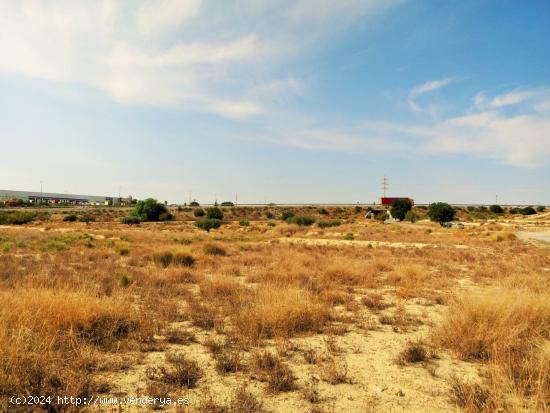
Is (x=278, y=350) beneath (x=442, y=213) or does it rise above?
beneath

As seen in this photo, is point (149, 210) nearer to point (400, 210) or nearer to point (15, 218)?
point (15, 218)

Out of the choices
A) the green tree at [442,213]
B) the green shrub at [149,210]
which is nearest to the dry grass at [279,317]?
the green tree at [442,213]

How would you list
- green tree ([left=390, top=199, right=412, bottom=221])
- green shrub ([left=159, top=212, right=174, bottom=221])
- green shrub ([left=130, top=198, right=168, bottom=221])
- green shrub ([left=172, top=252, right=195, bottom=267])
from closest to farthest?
green shrub ([left=172, top=252, right=195, bottom=267])
green shrub ([left=130, top=198, right=168, bottom=221])
green shrub ([left=159, top=212, right=174, bottom=221])
green tree ([left=390, top=199, right=412, bottom=221])

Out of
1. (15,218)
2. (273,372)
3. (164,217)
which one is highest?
(273,372)

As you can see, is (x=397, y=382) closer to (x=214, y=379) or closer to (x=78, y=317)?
(x=214, y=379)

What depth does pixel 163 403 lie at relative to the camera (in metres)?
4.44

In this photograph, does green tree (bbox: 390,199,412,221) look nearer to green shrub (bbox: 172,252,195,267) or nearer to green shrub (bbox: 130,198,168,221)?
green shrub (bbox: 130,198,168,221)

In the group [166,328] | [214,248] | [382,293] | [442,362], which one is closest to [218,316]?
[166,328]

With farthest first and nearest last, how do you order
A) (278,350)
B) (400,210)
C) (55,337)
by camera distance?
(400,210) < (278,350) < (55,337)

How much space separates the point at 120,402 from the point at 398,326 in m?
5.66

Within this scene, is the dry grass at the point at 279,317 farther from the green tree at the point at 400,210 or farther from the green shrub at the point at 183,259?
the green tree at the point at 400,210

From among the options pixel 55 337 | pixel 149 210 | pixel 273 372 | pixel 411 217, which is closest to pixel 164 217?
pixel 149 210

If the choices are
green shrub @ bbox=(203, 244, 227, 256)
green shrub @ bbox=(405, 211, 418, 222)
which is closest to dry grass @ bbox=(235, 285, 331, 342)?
green shrub @ bbox=(203, 244, 227, 256)

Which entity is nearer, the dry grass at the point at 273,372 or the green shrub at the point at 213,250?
the dry grass at the point at 273,372
